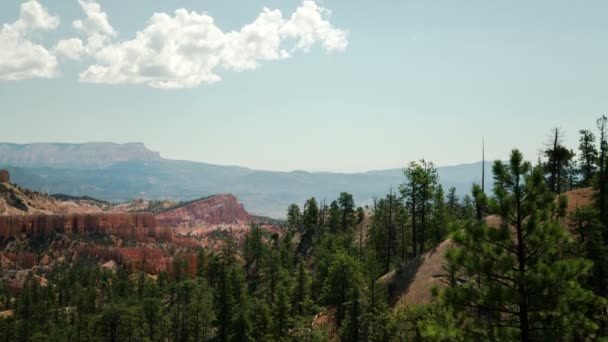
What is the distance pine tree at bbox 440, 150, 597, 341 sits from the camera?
58.3ft

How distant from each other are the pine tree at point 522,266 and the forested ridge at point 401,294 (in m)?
0.05

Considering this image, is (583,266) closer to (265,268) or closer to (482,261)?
(482,261)

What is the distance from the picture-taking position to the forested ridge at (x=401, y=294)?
1853 centimetres

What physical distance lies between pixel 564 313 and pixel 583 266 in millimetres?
1958

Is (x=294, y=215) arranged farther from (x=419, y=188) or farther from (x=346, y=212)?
(x=419, y=188)

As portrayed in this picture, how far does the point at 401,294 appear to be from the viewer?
197ft

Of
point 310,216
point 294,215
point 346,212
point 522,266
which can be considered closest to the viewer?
point 522,266

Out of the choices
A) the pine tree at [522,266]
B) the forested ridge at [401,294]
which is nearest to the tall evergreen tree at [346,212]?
the forested ridge at [401,294]

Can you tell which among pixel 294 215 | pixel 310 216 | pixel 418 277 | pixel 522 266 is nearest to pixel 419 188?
pixel 418 277

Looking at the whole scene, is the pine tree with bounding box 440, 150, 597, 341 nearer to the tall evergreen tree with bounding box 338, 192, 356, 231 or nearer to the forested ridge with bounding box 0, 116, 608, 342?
the forested ridge with bounding box 0, 116, 608, 342

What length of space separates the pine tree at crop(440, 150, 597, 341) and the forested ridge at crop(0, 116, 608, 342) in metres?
0.05

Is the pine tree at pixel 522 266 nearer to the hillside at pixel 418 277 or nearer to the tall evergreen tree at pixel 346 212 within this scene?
the hillside at pixel 418 277

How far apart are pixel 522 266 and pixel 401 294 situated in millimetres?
43139

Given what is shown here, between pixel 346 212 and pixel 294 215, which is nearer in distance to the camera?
pixel 346 212
